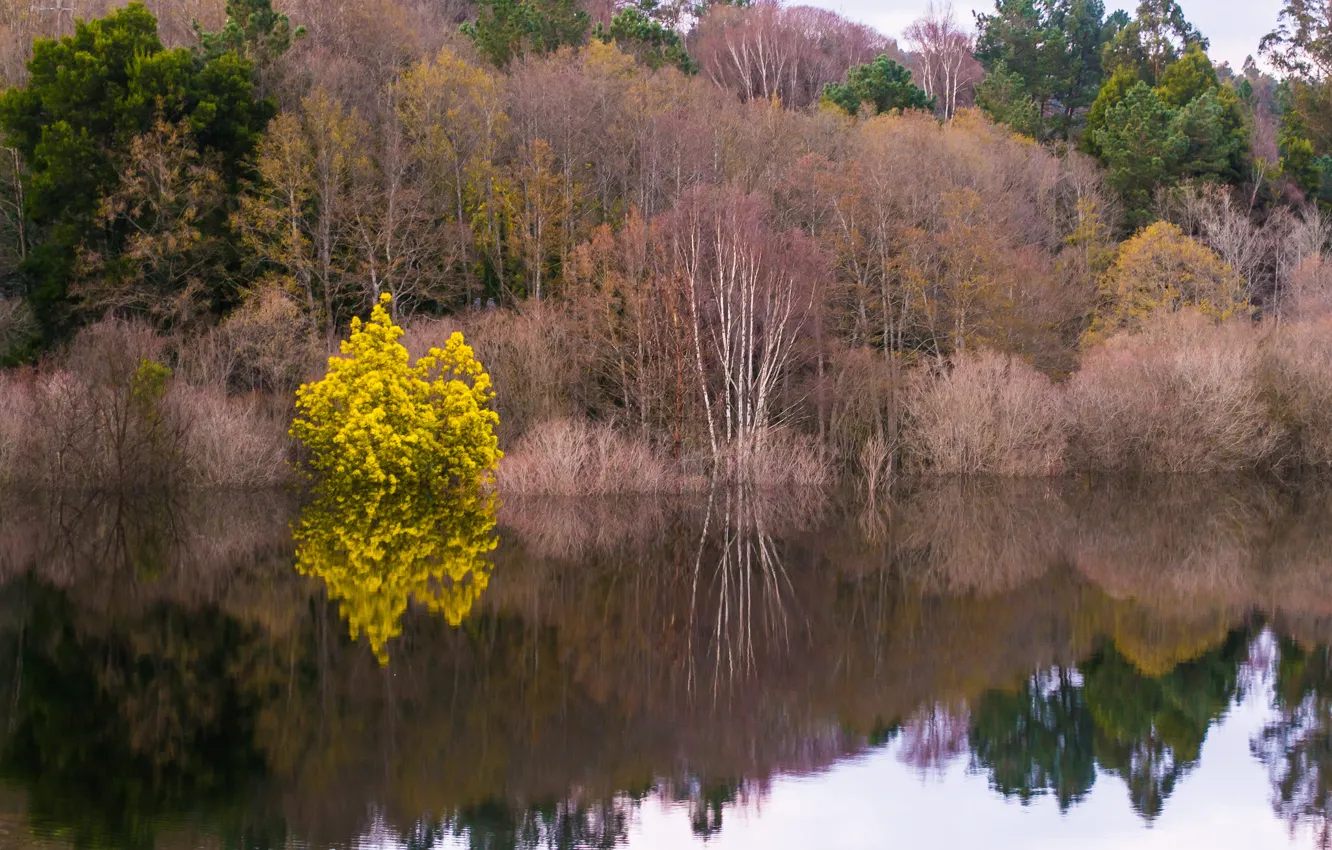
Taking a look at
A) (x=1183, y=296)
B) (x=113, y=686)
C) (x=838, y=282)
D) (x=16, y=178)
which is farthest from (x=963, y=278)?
(x=113, y=686)

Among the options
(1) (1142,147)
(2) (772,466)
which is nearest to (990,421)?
(2) (772,466)

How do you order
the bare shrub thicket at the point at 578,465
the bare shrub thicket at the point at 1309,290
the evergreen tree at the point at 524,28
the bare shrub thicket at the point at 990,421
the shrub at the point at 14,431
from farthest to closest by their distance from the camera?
the evergreen tree at the point at 524,28, the bare shrub thicket at the point at 1309,290, the bare shrub thicket at the point at 990,421, the bare shrub thicket at the point at 578,465, the shrub at the point at 14,431

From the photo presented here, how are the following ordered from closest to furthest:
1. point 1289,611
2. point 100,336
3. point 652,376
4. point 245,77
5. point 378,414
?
1. point 1289,611
2. point 378,414
3. point 100,336
4. point 652,376
5. point 245,77

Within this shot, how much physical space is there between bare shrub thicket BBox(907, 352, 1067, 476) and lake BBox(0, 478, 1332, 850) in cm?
1210

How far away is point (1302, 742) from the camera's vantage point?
11727 mm

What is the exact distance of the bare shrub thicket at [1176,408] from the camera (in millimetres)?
36625

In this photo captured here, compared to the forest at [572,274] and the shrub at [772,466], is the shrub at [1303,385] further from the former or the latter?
the shrub at [772,466]

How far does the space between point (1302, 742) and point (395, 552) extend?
1343cm

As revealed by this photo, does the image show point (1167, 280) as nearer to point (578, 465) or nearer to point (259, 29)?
point (578, 465)

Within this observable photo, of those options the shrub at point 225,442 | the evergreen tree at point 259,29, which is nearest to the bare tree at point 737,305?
the shrub at point 225,442

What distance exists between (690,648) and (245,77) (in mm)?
29057

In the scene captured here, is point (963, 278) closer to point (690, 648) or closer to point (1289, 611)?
point (1289, 611)

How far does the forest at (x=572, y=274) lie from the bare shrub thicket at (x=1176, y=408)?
3.8 inches

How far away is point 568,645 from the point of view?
48.7 ft
